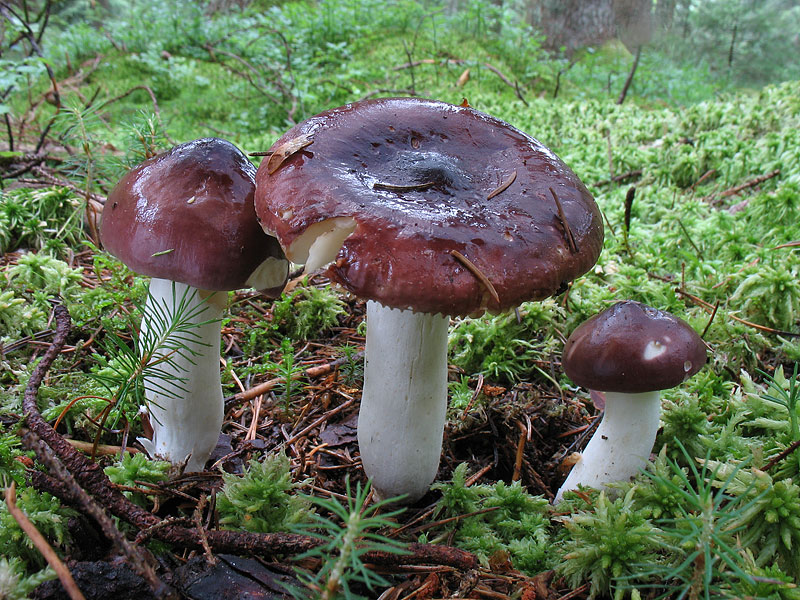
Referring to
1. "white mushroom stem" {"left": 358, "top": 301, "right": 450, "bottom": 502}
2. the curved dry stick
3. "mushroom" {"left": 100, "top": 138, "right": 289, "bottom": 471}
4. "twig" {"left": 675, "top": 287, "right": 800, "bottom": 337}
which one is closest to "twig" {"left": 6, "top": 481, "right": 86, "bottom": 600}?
the curved dry stick

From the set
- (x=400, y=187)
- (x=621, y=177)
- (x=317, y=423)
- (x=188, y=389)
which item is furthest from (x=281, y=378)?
(x=621, y=177)

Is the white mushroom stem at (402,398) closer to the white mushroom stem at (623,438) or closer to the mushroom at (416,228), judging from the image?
the mushroom at (416,228)

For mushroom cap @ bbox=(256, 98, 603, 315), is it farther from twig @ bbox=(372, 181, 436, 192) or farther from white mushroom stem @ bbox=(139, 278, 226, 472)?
white mushroom stem @ bbox=(139, 278, 226, 472)

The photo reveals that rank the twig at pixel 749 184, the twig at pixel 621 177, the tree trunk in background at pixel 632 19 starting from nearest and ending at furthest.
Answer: the twig at pixel 749 184
the twig at pixel 621 177
the tree trunk in background at pixel 632 19

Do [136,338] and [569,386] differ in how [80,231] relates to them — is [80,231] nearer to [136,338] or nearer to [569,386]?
[136,338]

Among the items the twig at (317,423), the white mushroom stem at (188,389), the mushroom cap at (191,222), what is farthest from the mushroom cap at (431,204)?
the twig at (317,423)

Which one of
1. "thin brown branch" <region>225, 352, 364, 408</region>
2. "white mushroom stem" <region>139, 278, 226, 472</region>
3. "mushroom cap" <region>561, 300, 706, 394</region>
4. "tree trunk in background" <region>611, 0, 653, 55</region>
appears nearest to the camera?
"mushroom cap" <region>561, 300, 706, 394</region>
